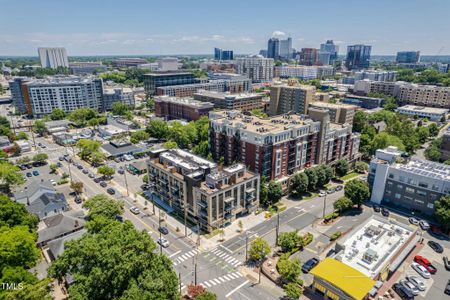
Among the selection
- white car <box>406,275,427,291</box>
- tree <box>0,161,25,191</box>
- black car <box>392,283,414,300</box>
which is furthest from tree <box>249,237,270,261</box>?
tree <box>0,161,25,191</box>

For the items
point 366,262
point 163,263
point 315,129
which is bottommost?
point 366,262

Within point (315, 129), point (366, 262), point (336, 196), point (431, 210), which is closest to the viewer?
point (366, 262)

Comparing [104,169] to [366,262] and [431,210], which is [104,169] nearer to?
[366,262]

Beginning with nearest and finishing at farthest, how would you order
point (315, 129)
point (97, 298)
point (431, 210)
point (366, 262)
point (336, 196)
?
1. point (97, 298)
2. point (366, 262)
3. point (431, 210)
4. point (336, 196)
5. point (315, 129)

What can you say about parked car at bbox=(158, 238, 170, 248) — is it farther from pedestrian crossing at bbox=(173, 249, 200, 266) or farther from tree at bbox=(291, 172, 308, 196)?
tree at bbox=(291, 172, 308, 196)

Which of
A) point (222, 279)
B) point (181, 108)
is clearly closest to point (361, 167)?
point (222, 279)

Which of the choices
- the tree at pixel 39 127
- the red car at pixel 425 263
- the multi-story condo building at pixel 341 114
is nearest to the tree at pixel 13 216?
the red car at pixel 425 263

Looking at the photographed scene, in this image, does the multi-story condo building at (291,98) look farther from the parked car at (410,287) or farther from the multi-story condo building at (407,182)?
the parked car at (410,287)

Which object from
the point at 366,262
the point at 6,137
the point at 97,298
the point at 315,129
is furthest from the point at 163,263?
the point at 6,137
